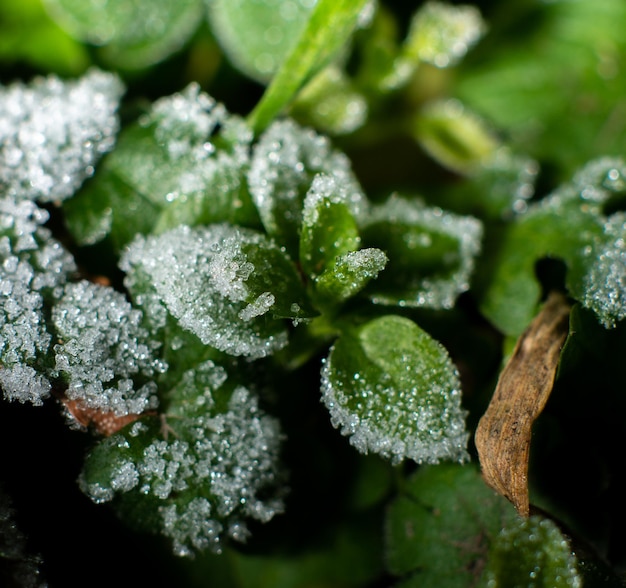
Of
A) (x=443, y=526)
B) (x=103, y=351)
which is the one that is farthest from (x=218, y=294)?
(x=443, y=526)

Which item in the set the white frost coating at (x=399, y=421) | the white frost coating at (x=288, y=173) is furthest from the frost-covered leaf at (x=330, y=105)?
the white frost coating at (x=399, y=421)

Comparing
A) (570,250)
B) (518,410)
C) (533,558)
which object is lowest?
(533,558)

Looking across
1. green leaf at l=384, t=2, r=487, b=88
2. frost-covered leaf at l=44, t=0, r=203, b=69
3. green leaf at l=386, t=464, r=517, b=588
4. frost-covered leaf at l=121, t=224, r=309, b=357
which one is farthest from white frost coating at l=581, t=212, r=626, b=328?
frost-covered leaf at l=44, t=0, r=203, b=69

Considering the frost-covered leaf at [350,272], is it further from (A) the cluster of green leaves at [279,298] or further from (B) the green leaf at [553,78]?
(B) the green leaf at [553,78]

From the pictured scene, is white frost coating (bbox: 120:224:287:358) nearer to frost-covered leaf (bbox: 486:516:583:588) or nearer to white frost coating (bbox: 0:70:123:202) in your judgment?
white frost coating (bbox: 0:70:123:202)

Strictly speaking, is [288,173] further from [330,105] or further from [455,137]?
[455,137]

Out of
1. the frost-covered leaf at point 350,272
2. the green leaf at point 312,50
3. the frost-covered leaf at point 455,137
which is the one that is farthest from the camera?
the frost-covered leaf at point 455,137
